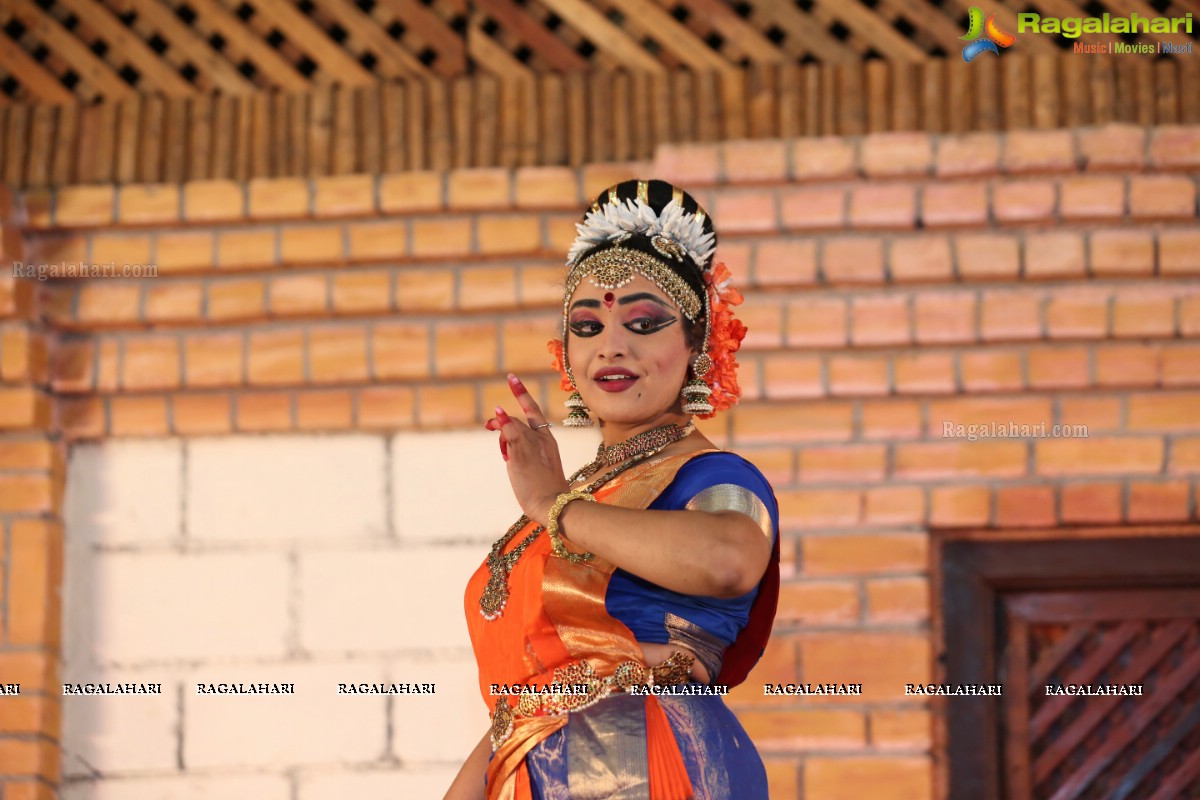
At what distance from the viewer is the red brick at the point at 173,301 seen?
431 centimetres

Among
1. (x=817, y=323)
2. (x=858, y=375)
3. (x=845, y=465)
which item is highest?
(x=817, y=323)

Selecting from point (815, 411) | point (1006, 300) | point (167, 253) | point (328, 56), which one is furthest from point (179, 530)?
point (1006, 300)

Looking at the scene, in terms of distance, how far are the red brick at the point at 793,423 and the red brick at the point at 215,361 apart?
145cm

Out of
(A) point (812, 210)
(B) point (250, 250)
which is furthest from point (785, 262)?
(B) point (250, 250)

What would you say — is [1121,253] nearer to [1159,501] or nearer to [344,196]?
[1159,501]

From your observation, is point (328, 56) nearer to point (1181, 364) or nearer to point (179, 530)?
point (179, 530)

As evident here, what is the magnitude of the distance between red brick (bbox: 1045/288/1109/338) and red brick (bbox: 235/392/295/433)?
2.16 metres

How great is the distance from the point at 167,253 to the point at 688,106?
5.15 feet

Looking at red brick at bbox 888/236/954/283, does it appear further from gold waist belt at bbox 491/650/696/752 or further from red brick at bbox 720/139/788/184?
gold waist belt at bbox 491/650/696/752

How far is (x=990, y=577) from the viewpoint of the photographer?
406 cm

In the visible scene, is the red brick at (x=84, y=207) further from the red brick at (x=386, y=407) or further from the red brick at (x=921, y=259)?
the red brick at (x=921, y=259)

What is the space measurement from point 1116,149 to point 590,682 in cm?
241

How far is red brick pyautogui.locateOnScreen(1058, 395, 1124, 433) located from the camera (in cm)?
407

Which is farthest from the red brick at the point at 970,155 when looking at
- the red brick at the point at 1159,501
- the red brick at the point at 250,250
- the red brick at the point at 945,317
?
the red brick at the point at 250,250
